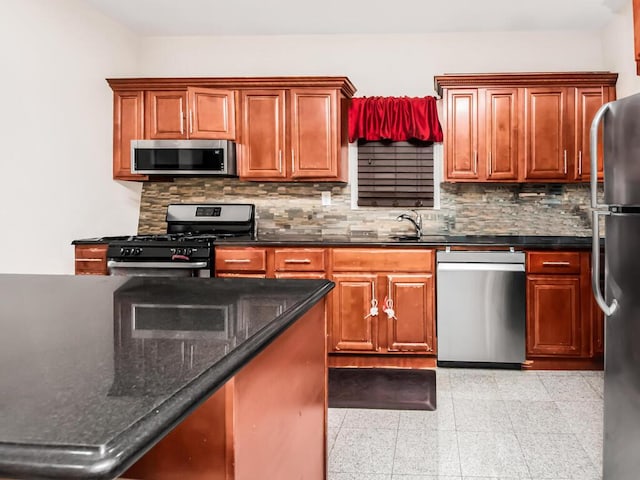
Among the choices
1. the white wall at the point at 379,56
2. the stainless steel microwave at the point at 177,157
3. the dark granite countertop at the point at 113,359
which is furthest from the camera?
the white wall at the point at 379,56

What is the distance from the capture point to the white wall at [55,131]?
337cm

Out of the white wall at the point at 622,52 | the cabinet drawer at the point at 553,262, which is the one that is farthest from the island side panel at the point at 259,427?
the white wall at the point at 622,52

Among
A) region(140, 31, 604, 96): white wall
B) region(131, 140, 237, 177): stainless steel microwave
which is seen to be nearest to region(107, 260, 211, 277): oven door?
region(131, 140, 237, 177): stainless steel microwave

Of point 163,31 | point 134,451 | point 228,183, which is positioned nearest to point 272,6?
point 163,31

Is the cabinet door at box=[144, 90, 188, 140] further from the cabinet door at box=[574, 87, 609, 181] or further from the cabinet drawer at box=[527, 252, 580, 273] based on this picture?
the cabinet door at box=[574, 87, 609, 181]

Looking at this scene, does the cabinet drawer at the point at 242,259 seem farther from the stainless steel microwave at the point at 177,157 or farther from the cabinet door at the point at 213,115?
the cabinet door at the point at 213,115

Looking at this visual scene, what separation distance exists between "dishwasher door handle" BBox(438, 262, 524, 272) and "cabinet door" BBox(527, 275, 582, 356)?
13 cm

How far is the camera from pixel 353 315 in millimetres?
4074

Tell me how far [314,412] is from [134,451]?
1.17 m

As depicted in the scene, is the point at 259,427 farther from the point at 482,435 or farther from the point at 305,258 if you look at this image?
the point at 305,258

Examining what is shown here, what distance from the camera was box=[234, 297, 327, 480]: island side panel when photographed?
110 cm

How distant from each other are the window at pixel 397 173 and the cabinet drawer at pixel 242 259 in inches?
41.9

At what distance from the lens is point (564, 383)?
3.68 meters

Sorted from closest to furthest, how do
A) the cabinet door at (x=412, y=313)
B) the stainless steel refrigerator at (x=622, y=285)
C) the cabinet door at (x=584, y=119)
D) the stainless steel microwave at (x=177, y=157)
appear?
the stainless steel refrigerator at (x=622, y=285)
the cabinet door at (x=412, y=313)
the cabinet door at (x=584, y=119)
the stainless steel microwave at (x=177, y=157)
